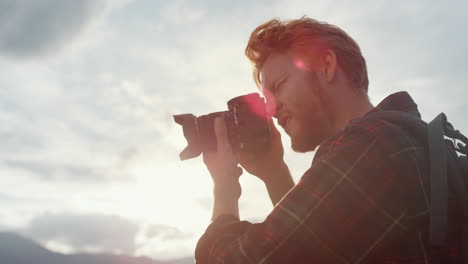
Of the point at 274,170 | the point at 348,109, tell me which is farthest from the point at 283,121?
the point at 274,170

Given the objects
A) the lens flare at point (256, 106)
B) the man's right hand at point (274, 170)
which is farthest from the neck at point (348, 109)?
the man's right hand at point (274, 170)

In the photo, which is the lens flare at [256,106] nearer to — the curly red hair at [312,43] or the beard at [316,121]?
the beard at [316,121]

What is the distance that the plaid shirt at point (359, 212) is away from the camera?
2.07m

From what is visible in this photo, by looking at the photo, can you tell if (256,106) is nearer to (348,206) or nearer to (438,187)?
(348,206)

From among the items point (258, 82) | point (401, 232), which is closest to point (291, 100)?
point (258, 82)

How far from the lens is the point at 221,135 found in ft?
11.2

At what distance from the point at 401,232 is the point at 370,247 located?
6.3 inches

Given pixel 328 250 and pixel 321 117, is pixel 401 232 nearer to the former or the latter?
pixel 328 250

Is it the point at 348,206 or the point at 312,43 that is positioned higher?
the point at 312,43

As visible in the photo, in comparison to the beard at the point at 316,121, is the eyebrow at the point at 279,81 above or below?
above

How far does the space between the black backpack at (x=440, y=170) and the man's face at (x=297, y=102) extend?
41.8 inches

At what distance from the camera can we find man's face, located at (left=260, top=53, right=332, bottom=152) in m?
3.43

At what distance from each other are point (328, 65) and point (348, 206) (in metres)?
1.71

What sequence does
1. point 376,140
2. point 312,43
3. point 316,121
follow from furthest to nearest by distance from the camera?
point 312,43
point 316,121
point 376,140
